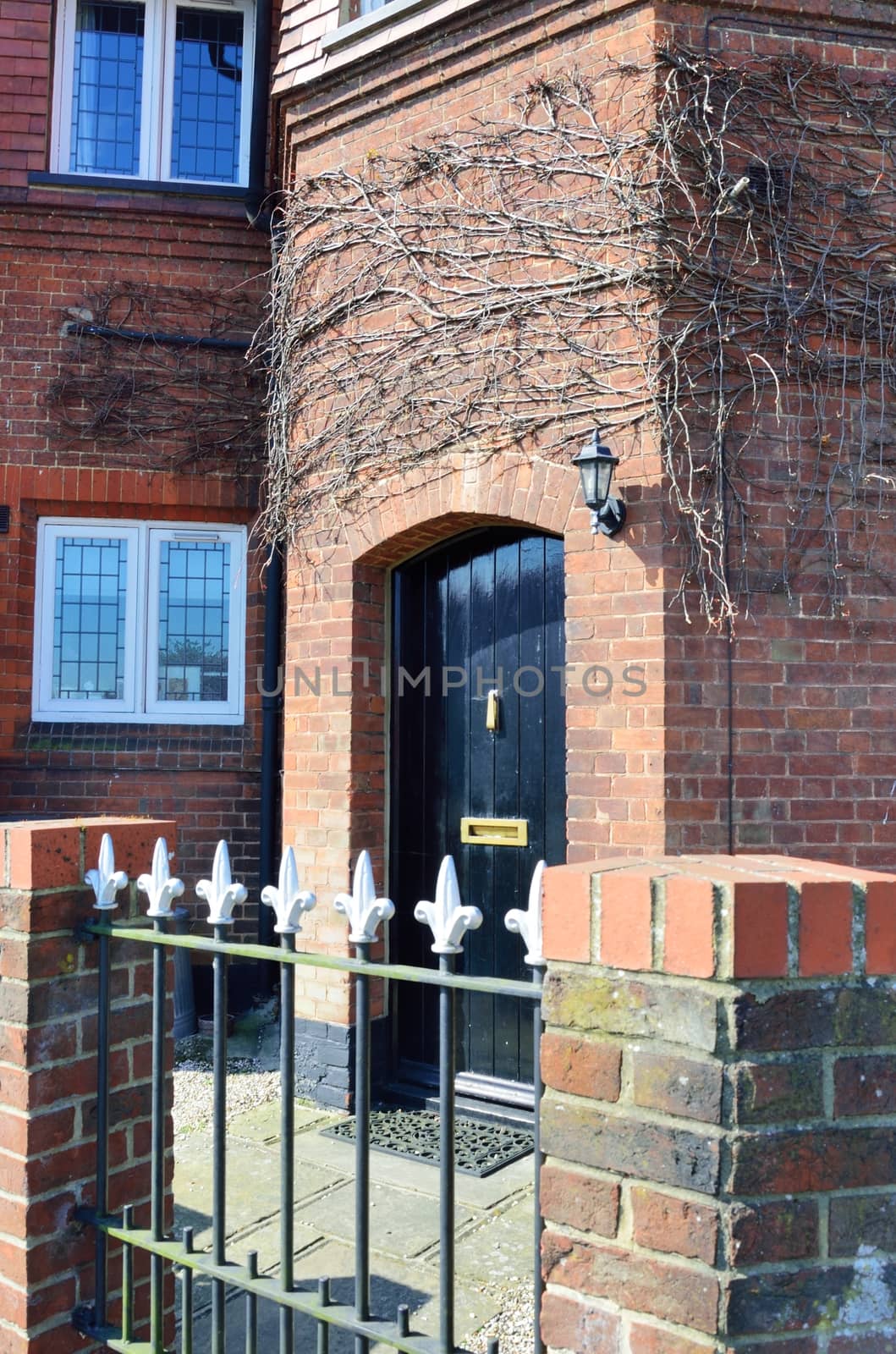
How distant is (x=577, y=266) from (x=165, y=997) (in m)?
3.53

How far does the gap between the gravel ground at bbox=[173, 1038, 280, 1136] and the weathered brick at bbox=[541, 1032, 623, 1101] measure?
3.45 m

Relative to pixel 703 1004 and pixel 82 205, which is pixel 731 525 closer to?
pixel 703 1004

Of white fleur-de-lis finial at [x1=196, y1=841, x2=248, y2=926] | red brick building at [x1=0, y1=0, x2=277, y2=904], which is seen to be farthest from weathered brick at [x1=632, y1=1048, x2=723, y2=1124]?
red brick building at [x1=0, y1=0, x2=277, y2=904]

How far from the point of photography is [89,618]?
7.07 metres

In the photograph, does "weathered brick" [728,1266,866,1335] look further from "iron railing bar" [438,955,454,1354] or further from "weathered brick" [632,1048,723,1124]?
"iron railing bar" [438,955,454,1354]

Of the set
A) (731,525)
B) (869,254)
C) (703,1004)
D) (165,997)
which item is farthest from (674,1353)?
(869,254)

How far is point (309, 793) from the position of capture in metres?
5.55

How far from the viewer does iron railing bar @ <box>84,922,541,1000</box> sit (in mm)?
1874

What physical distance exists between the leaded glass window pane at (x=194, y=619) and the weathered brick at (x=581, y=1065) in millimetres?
5591

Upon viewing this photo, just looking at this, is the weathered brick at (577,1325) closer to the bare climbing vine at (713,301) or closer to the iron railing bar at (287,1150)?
the iron railing bar at (287,1150)

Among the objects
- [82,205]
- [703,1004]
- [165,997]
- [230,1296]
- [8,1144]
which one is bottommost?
[230,1296]

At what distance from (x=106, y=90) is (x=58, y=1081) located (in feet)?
22.6

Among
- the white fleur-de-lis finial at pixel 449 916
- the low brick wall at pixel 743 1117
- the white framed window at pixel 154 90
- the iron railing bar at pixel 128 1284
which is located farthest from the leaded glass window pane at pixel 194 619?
the low brick wall at pixel 743 1117

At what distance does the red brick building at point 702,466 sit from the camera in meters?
4.36
